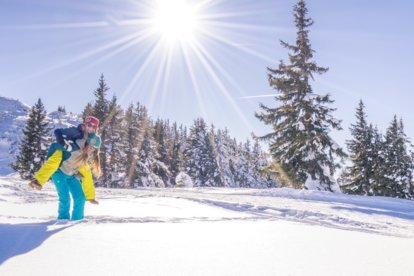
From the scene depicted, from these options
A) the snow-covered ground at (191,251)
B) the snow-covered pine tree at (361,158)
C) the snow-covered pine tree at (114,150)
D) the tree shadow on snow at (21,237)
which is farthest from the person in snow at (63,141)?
the snow-covered pine tree at (114,150)

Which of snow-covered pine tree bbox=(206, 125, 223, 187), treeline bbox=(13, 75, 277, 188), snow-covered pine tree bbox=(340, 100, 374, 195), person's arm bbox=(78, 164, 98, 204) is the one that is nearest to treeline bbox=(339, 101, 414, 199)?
snow-covered pine tree bbox=(340, 100, 374, 195)

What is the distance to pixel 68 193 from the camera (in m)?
4.95

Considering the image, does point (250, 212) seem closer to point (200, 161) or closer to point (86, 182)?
point (86, 182)

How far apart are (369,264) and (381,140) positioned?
35783 mm

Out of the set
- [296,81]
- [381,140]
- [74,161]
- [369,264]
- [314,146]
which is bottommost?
[369,264]

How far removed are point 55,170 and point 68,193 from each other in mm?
375

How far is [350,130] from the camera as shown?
35188 millimetres

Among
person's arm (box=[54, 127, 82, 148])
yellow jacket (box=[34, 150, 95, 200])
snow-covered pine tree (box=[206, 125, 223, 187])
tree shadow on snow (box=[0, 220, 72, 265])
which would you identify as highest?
snow-covered pine tree (box=[206, 125, 223, 187])

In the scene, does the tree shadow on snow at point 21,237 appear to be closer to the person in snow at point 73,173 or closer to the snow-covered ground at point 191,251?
the snow-covered ground at point 191,251

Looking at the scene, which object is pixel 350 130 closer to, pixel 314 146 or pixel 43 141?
pixel 314 146

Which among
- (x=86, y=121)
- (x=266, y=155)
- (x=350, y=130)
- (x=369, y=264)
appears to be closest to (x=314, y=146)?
(x=266, y=155)

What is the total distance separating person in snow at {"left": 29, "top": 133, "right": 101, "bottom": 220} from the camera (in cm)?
477

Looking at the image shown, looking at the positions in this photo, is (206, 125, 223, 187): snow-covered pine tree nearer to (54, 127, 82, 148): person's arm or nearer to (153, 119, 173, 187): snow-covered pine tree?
(153, 119, 173, 187): snow-covered pine tree

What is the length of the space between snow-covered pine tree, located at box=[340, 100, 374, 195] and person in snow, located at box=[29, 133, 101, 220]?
3090 cm
